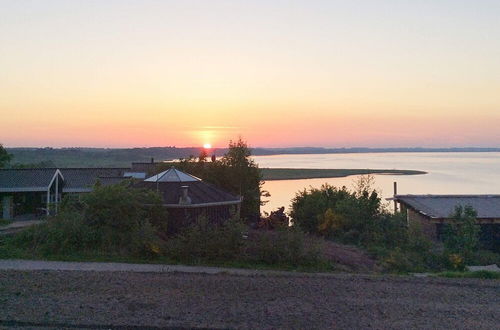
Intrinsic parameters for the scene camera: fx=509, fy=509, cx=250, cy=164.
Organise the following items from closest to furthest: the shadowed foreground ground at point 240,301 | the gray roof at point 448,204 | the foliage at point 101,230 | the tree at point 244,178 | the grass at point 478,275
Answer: the shadowed foreground ground at point 240,301
the grass at point 478,275
the foliage at point 101,230
the gray roof at point 448,204
the tree at point 244,178

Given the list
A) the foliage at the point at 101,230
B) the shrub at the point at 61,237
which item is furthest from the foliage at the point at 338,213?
the shrub at the point at 61,237

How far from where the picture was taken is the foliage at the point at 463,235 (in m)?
18.6

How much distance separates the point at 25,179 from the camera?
2927 centimetres

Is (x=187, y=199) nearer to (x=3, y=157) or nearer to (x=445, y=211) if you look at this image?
(x=445, y=211)

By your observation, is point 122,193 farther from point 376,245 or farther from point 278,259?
point 376,245

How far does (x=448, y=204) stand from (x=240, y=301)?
16897 millimetres

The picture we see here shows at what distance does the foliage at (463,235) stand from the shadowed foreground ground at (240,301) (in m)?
→ 4.60

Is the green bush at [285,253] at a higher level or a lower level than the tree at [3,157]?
lower

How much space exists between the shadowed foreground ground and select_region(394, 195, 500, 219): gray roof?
8.34 meters

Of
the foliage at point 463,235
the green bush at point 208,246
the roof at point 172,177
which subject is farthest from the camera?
the roof at point 172,177

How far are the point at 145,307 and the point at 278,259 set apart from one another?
626cm

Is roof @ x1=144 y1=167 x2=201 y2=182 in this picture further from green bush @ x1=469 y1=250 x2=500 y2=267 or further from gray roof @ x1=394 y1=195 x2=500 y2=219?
green bush @ x1=469 y1=250 x2=500 y2=267

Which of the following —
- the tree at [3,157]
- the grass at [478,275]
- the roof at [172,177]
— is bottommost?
the grass at [478,275]

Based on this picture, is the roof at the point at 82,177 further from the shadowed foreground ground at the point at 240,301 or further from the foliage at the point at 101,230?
the shadowed foreground ground at the point at 240,301
